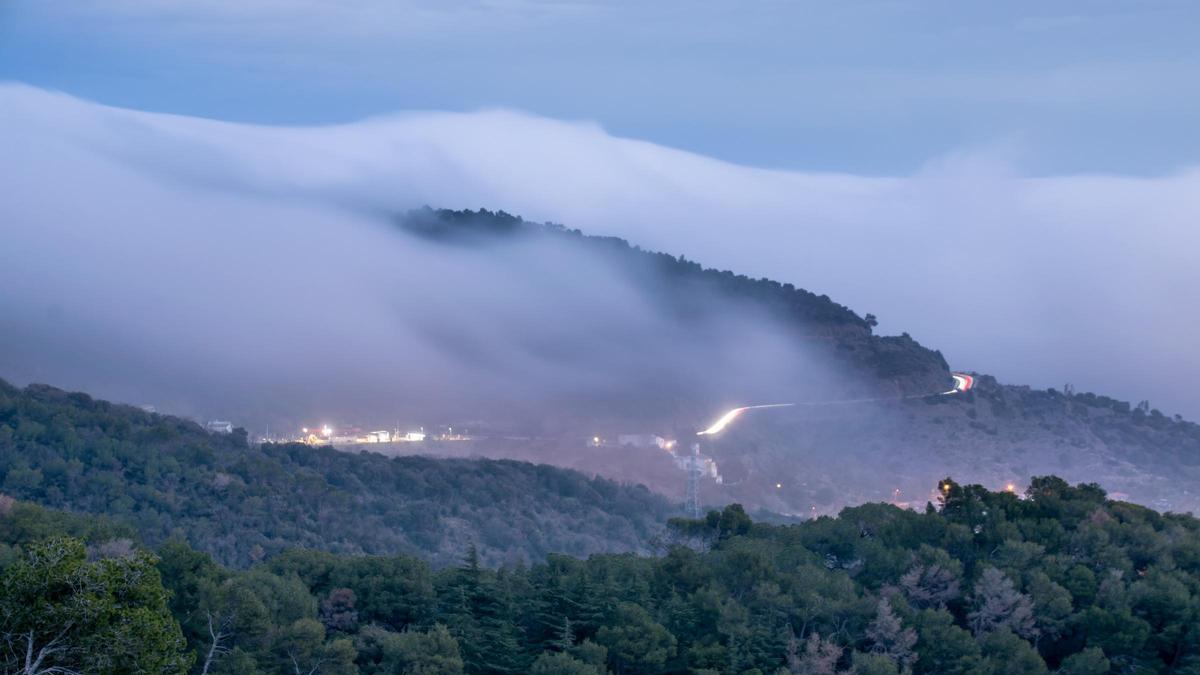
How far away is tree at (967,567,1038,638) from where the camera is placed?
38688 mm

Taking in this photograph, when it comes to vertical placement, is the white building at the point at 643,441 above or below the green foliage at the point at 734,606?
above

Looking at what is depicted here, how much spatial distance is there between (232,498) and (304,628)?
27319 millimetres

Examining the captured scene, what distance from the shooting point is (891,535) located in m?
45.7

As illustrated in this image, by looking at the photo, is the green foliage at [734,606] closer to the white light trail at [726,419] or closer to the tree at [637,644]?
the tree at [637,644]

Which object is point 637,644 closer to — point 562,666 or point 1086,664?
point 562,666

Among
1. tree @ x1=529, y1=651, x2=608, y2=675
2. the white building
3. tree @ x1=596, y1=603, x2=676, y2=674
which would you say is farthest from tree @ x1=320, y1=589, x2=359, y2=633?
the white building

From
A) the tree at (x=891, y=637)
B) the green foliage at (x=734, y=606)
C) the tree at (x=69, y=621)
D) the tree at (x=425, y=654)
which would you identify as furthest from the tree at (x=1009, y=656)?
the tree at (x=69, y=621)

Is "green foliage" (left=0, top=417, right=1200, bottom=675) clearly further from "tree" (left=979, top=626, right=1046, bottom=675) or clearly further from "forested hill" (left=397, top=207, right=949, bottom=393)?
"forested hill" (left=397, top=207, right=949, bottom=393)

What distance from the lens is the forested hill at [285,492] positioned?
2203 inches

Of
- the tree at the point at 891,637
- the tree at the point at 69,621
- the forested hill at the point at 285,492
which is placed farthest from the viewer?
the forested hill at the point at 285,492

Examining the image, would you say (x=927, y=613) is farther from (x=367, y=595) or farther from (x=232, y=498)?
(x=232, y=498)

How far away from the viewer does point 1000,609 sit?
39.1 metres

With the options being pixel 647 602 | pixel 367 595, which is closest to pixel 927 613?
pixel 647 602

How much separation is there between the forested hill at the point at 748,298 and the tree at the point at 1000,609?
4689 centimetres
